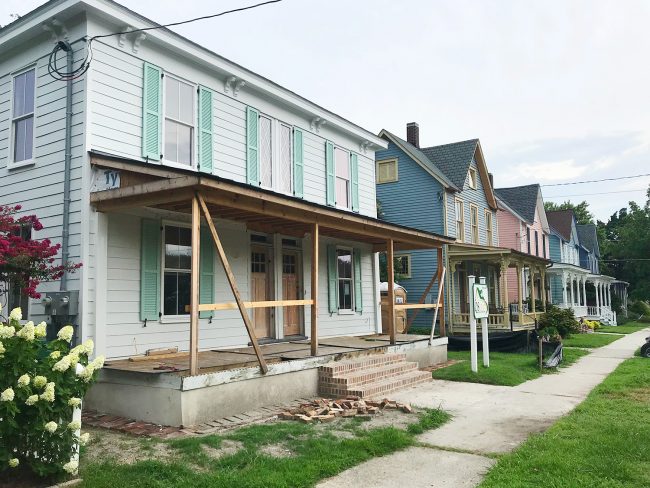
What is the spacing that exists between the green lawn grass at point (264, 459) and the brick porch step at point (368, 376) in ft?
6.80

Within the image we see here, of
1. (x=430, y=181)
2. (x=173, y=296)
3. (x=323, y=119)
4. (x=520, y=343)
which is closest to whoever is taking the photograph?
(x=173, y=296)

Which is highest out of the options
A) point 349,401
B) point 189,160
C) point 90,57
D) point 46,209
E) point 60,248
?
point 90,57

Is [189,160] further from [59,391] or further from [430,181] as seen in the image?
[430,181]

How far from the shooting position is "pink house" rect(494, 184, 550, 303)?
29.3m

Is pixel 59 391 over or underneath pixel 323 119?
underneath

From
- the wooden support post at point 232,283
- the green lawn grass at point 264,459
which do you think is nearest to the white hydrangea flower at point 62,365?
the green lawn grass at point 264,459

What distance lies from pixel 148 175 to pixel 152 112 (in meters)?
1.85

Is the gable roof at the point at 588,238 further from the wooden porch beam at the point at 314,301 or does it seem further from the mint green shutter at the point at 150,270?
the mint green shutter at the point at 150,270

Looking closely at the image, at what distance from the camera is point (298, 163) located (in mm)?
12594

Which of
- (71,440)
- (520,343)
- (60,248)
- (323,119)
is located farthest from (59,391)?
(520,343)

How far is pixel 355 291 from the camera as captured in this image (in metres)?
14.5

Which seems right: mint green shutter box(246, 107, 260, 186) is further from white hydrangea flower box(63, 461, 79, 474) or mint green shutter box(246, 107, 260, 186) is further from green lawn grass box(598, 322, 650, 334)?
green lawn grass box(598, 322, 650, 334)

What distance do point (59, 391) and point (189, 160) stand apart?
5.91 m

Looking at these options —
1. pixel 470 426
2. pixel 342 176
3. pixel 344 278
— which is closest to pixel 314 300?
pixel 470 426
